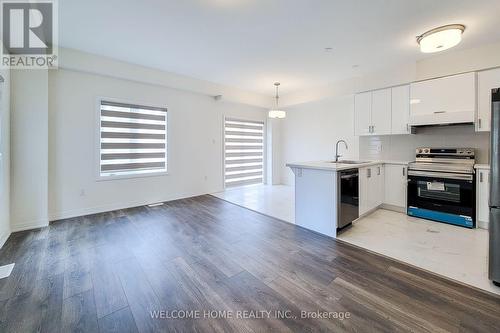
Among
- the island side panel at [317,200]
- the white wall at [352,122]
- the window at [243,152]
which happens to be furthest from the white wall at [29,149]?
the white wall at [352,122]

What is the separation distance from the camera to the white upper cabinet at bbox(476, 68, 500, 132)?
3.32 meters

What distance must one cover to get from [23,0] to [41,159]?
2166 millimetres

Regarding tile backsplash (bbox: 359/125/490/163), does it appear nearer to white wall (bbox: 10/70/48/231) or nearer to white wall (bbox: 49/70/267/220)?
white wall (bbox: 49/70/267/220)

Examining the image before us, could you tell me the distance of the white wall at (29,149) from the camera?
3.25m

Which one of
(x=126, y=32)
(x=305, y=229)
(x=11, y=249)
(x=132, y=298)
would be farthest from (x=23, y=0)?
(x=305, y=229)

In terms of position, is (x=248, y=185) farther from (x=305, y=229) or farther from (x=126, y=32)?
(x=126, y=32)

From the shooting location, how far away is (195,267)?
2.33 m

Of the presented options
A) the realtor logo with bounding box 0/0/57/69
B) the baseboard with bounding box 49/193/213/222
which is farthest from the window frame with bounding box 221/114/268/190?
the realtor logo with bounding box 0/0/57/69

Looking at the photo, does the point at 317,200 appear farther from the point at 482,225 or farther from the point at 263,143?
the point at 263,143

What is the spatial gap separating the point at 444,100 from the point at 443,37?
1226 mm

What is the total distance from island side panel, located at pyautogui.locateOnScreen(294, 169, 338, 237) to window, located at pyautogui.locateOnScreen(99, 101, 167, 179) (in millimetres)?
3279

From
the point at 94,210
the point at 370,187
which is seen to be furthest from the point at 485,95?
the point at 94,210

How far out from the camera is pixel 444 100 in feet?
12.1

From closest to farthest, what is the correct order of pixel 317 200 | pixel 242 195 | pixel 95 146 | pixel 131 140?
pixel 317 200, pixel 95 146, pixel 131 140, pixel 242 195
